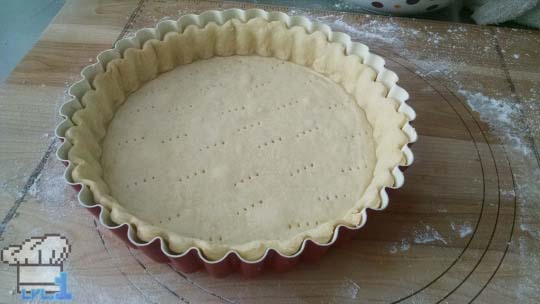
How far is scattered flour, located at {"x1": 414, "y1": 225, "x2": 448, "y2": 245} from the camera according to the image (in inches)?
54.8

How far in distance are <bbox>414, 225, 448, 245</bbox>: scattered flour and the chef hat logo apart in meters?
1.08

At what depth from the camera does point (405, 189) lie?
1.53 metres

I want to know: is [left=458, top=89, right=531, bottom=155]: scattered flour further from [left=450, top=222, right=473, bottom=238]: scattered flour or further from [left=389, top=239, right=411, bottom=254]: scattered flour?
[left=389, top=239, right=411, bottom=254]: scattered flour

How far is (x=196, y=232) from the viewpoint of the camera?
1.31 m

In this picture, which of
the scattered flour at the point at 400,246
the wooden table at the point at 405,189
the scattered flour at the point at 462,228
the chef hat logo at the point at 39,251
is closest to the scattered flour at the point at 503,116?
the wooden table at the point at 405,189

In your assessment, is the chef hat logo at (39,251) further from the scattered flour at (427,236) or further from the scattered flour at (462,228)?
the scattered flour at (462,228)

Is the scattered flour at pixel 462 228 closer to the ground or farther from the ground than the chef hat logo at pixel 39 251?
farther from the ground

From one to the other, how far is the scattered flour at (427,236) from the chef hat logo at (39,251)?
108cm
